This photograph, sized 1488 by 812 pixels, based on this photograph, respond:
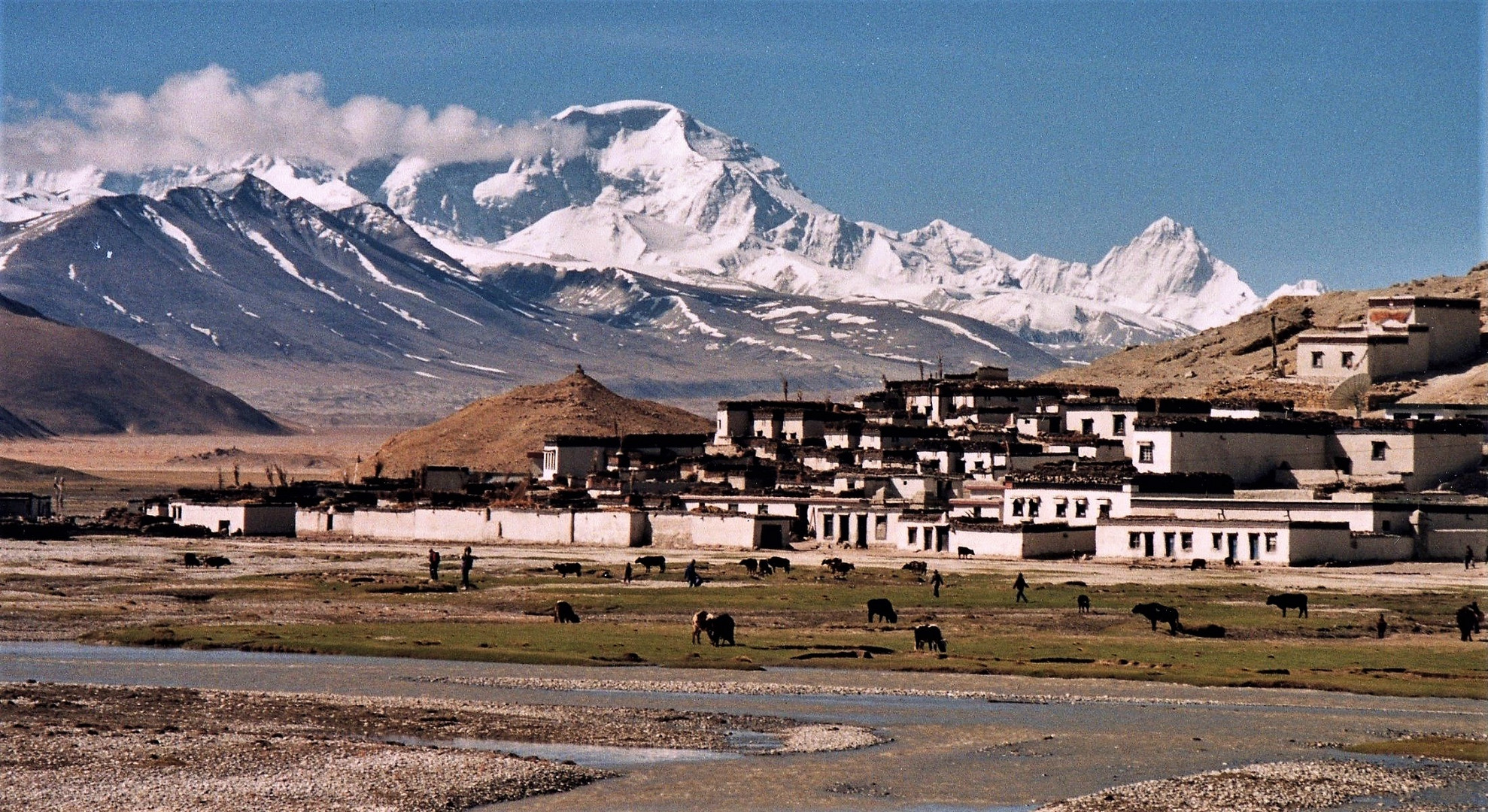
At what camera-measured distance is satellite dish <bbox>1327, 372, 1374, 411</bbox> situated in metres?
120

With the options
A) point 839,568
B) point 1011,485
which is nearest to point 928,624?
point 839,568

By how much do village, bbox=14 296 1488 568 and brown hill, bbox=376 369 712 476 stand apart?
31979mm

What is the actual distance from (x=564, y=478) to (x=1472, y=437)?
185 ft

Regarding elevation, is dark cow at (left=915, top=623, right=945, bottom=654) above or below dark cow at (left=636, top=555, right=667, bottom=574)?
below

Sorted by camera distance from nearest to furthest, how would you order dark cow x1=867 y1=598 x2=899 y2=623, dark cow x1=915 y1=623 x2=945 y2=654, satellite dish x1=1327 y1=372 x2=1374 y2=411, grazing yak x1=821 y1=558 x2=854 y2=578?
dark cow x1=915 y1=623 x2=945 y2=654 → dark cow x1=867 y1=598 x2=899 y2=623 → grazing yak x1=821 y1=558 x2=854 y2=578 → satellite dish x1=1327 y1=372 x2=1374 y2=411

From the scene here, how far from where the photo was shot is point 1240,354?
512 feet

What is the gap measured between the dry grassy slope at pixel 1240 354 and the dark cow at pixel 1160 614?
71841mm

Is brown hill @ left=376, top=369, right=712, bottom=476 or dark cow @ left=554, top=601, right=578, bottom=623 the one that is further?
brown hill @ left=376, top=369, right=712, bottom=476

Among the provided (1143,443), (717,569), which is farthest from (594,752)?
(1143,443)

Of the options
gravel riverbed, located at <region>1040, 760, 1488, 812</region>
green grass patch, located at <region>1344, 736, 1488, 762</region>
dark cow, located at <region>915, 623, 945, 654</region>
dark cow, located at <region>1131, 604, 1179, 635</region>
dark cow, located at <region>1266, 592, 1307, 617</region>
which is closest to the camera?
gravel riverbed, located at <region>1040, 760, 1488, 812</region>

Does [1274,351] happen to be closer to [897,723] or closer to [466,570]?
[466,570]

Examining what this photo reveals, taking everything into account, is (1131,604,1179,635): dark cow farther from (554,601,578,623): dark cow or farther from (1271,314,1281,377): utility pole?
(1271,314,1281,377): utility pole

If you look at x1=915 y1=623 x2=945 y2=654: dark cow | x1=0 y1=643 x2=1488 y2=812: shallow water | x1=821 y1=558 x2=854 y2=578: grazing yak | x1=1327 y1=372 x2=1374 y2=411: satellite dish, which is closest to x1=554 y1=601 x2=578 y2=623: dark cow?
x1=0 y1=643 x2=1488 y2=812: shallow water

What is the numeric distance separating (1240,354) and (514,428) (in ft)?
209
